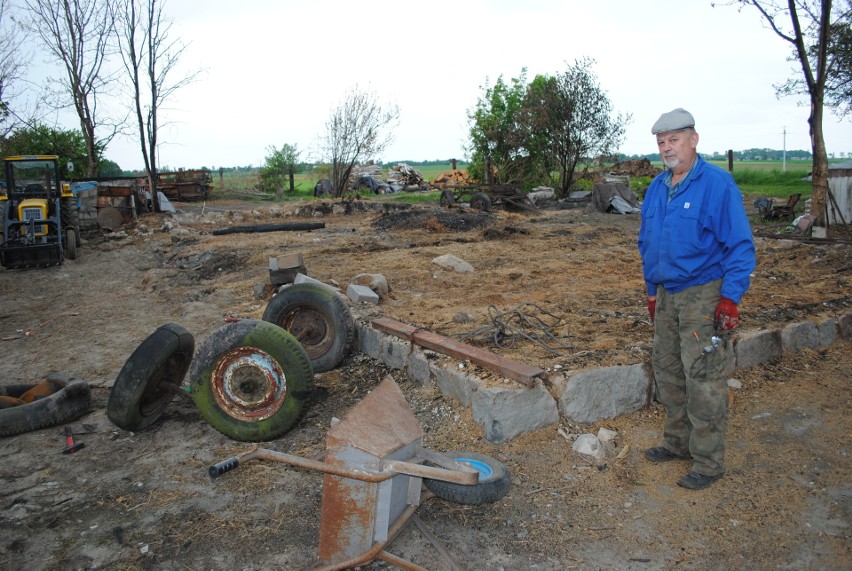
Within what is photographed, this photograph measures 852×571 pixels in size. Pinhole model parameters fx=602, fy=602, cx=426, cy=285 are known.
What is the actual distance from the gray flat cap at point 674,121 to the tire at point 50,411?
4.71 metres

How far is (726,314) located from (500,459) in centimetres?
168

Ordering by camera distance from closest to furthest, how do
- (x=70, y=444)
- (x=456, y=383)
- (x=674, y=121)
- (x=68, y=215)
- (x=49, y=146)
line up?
1. (x=674, y=121)
2. (x=70, y=444)
3. (x=456, y=383)
4. (x=68, y=215)
5. (x=49, y=146)

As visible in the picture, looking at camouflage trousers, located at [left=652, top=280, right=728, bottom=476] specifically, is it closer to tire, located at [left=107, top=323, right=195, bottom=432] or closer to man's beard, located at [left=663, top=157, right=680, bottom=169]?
man's beard, located at [left=663, top=157, right=680, bottom=169]

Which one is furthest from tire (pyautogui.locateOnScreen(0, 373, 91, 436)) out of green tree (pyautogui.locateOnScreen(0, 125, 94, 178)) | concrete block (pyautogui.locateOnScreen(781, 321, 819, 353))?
green tree (pyautogui.locateOnScreen(0, 125, 94, 178))

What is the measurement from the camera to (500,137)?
29.6m

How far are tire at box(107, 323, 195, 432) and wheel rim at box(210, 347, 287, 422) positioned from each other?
0.41 meters

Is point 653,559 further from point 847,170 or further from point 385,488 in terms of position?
point 847,170

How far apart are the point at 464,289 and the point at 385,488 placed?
17.2ft

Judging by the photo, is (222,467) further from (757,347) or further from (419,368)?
(757,347)

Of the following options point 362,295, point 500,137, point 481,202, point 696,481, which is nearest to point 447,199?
point 481,202

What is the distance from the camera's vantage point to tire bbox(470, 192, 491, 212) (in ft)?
66.8

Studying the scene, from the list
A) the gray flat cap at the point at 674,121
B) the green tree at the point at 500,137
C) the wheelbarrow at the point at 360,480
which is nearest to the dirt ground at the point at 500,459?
the wheelbarrow at the point at 360,480

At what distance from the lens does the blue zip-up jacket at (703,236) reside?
11.0 feet

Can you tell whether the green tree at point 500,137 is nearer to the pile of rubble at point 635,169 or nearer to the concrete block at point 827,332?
the pile of rubble at point 635,169
